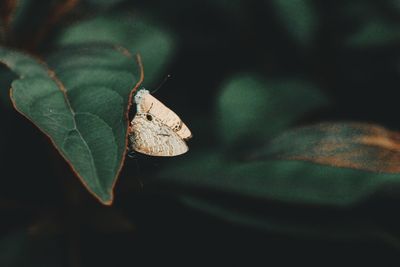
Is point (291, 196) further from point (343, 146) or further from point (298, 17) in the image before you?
point (298, 17)

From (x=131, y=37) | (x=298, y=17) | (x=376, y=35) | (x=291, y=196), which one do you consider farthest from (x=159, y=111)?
(x=376, y=35)

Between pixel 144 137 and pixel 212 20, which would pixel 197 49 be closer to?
→ pixel 212 20

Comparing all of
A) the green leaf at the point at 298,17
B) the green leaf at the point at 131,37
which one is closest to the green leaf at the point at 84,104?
the green leaf at the point at 131,37

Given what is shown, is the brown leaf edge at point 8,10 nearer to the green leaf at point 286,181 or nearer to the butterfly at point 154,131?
the butterfly at point 154,131

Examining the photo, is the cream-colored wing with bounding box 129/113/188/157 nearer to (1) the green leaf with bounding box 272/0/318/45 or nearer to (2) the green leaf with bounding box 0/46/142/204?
(2) the green leaf with bounding box 0/46/142/204

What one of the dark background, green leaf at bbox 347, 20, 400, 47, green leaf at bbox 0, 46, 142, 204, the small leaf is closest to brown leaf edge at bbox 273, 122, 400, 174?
the small leaf

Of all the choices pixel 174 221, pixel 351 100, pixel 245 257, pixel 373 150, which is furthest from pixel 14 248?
pixel 351 100
